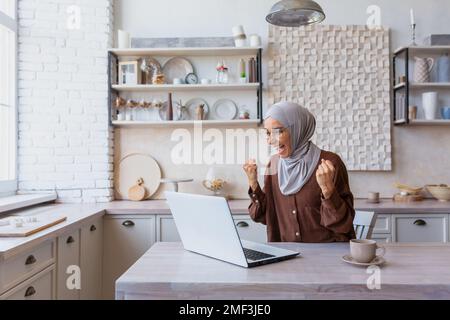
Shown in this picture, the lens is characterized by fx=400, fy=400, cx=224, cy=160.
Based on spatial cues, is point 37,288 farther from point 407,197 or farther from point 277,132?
point 407,197

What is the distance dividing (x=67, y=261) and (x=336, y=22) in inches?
113

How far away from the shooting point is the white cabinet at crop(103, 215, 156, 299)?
294 centimetres

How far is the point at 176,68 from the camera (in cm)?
→ 354

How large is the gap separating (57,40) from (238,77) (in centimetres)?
154

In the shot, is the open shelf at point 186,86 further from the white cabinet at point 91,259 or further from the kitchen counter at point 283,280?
the kitchen counter at point 283,280

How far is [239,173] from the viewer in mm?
3564

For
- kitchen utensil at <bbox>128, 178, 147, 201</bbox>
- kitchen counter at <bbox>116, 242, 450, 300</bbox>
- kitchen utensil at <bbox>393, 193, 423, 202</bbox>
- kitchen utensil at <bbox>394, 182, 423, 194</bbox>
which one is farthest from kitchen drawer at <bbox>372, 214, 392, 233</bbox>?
kitchen utensil at <bbox>128, 178, 147, 201</bbox>

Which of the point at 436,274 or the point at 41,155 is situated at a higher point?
the point at 41,155

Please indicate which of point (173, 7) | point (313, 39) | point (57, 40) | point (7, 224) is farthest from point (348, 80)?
point (7, 224)

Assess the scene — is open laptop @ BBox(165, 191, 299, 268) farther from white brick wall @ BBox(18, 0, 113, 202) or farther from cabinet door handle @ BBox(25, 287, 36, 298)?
white brick wall @ BBox(18, 0, 113, 202)

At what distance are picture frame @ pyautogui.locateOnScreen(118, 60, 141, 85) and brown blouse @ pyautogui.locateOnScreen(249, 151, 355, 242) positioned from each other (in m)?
1.79

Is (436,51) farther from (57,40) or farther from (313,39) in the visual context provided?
(57,40)

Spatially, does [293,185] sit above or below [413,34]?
below

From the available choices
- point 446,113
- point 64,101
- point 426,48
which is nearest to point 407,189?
point 446,113
